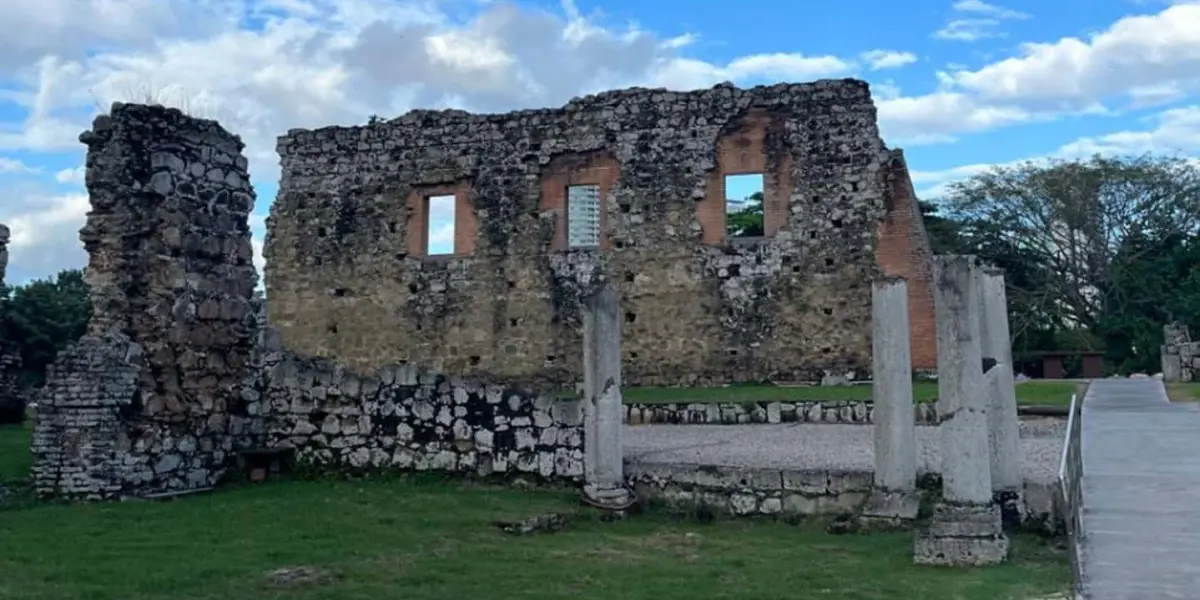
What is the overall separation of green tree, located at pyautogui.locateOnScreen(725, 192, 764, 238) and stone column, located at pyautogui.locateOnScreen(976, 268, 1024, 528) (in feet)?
93.9

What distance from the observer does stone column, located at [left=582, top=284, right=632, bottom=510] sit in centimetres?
941

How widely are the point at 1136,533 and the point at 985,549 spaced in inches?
46.6

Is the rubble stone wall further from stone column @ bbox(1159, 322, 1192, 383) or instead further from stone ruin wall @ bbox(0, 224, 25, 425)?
stone column @ bbox(1159, 322, 1192, 383)

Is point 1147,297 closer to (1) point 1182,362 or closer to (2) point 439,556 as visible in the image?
(1) point 1182,362

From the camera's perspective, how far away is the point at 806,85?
19.3 meters

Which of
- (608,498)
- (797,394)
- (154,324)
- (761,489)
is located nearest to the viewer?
(761,489)

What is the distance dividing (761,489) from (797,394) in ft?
26.1

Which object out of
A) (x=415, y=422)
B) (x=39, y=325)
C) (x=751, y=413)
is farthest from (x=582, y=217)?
(x=415, y=422)

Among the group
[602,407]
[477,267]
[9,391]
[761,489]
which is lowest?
[761,489]

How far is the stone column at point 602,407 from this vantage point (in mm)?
9414

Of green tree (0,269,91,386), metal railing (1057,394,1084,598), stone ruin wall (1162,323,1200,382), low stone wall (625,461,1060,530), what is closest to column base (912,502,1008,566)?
metal railing (1057,394,1084,598)

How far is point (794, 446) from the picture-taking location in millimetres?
12172

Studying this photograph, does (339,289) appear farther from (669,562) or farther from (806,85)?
(669,562)

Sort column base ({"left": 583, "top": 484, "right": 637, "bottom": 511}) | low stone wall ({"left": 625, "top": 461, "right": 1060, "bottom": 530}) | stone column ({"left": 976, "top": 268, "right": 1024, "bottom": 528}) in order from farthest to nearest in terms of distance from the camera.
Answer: column base ({"left": 583, "top": 484, "right": 637, "bottom": 511}) < low stone wall ({"left": 625, "top": 461, "right": 1060, "bottom": 530}) < stone column ({"left": 976, "top": 268, "right": 1024, "bottom": 528})
